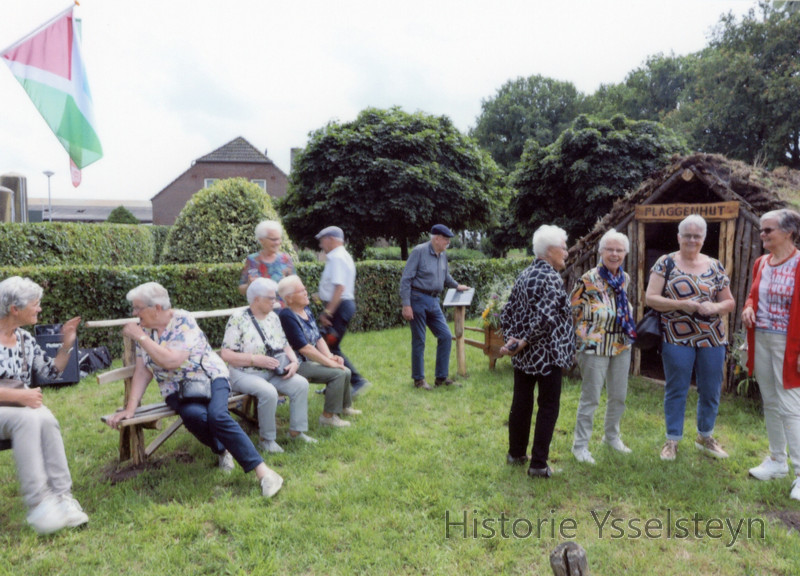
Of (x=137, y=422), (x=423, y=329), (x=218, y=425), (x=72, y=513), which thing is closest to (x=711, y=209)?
(x=423, y=329)

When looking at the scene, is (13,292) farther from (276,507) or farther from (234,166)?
(234,166)

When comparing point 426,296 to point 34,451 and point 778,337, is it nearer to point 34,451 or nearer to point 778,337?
point 778,337

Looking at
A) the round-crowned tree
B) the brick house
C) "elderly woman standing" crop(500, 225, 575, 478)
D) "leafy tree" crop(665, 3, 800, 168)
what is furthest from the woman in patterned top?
the brick house

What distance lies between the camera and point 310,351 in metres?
5.09

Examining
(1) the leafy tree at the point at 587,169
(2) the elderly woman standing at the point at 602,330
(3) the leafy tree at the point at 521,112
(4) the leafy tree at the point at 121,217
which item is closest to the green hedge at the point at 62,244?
(2) the elderly woman standing at the point at 602,330

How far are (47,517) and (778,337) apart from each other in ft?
17.0

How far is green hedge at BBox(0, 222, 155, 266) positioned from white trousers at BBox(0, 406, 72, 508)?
7.83 m

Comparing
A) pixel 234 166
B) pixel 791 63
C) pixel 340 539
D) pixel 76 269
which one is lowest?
pixel 340 539

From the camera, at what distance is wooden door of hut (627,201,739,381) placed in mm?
6052

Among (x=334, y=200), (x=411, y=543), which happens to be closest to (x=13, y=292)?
(x=411, y=543)

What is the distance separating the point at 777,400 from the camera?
3945 mm

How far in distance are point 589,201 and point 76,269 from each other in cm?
1645

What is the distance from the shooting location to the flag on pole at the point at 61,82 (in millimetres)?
5641

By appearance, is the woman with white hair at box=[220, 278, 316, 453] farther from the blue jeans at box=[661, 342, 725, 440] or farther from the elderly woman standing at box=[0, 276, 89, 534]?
the blue jeans at box=[661, 342, 725, 440]
